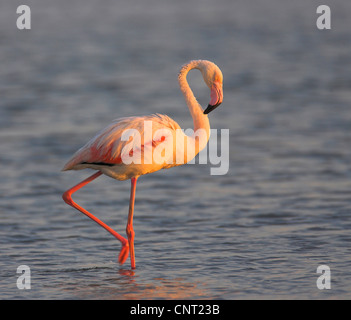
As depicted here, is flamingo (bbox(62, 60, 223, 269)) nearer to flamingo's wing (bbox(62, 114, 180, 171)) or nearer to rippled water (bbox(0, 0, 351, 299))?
flamingo's wing (bbox(62, 114, 180, 171))

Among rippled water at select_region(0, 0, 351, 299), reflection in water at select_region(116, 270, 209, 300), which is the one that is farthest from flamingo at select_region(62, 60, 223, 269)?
rippled water at select_region(0, 0, 351, 299)

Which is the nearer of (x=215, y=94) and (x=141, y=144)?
(x=141, y=144)

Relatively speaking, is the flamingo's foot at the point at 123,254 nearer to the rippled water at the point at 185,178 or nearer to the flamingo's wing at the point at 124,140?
the rippled water at the point at 185,178

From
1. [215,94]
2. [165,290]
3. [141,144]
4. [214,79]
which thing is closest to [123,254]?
[165,290]

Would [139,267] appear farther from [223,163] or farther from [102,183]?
[223,163]

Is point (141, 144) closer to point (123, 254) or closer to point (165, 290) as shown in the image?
point (123, 254)

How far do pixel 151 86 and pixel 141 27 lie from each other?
12096 millimetres

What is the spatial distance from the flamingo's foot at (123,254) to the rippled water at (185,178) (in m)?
0.10

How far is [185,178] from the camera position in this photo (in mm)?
12203

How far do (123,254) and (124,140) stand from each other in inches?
45.7

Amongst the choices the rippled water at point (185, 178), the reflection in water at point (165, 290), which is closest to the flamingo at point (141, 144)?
the reflection in water at point (165, 290)

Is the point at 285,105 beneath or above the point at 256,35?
beneath
